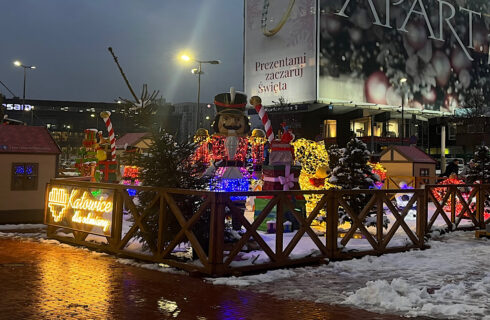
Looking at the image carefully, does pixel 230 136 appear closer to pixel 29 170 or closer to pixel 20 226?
pixel 29 170

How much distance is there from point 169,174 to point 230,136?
13.0ft

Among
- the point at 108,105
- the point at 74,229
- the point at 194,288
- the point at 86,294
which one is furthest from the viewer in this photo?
the point at 108,105

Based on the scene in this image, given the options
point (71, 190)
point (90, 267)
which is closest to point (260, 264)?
point (90, 267)

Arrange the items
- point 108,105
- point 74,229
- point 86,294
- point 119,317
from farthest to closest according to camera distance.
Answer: point 108,105 → point 74,229 → point 86,294 → point 119,317

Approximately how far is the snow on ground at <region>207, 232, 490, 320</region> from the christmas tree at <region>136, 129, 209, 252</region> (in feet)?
5.56

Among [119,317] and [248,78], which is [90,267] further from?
[248,78]

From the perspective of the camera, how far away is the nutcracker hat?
13062 millimetres

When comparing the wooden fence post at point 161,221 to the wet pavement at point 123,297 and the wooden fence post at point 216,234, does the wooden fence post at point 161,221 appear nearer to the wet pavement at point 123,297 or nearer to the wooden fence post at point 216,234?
the wet pavement at point 123,297

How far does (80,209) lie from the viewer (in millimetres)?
10234

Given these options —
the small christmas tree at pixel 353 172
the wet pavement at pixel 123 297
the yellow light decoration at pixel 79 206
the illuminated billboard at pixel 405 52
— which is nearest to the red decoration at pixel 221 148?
the small christmas tree at pixel 353 172

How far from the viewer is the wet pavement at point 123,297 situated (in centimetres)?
586

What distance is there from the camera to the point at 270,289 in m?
7.21

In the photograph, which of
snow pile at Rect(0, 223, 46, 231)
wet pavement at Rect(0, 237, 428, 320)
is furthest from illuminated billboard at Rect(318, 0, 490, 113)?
wet pavement at Rect(0, 237, 428, 320)

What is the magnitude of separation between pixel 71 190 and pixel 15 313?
5.10 metres
